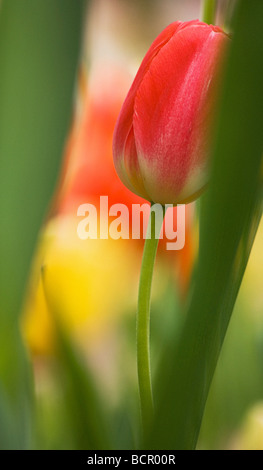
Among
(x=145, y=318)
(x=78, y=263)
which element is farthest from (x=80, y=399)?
(x=78, y=263)

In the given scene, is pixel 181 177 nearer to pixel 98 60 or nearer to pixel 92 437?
pixel 92 437

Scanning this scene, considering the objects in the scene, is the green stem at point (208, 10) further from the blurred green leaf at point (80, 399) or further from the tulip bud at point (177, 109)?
the blurred green leaf at point (80, 399)

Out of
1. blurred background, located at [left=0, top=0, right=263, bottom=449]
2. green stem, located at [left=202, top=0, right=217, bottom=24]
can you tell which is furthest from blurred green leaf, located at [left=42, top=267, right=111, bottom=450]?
green stem, located at [left=202, top=0, right=217, bottom=24]

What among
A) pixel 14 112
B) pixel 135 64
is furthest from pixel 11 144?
pixel 135 64

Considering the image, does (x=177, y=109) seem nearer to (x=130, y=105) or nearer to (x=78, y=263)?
(x=130, y=105)

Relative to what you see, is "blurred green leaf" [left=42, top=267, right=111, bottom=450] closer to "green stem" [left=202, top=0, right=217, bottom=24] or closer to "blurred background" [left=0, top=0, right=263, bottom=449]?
"blurred background" [left=0, top=0, right=263, bottom=449]

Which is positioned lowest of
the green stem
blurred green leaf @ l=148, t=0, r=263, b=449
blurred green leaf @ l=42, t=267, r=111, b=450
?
blurred green leaf @ l=42, t=267, r=111, b=450
